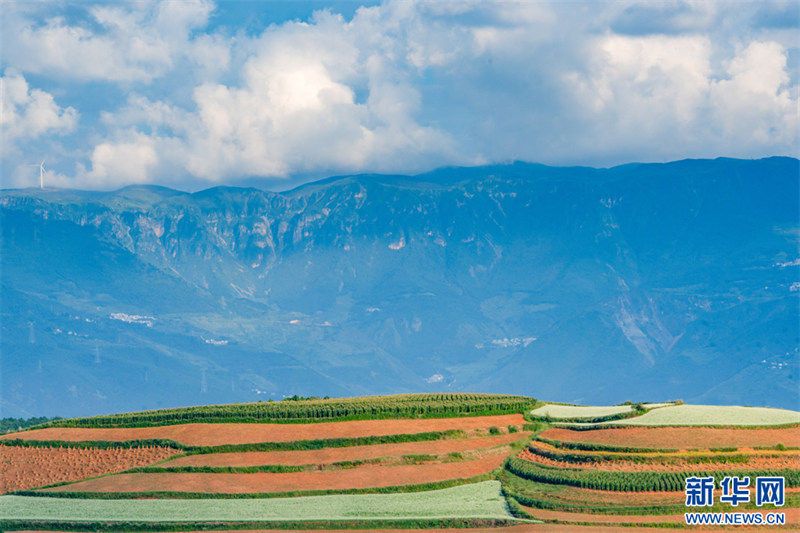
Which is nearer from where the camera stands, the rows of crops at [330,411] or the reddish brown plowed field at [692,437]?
the reddish brown plowed field at [692,437]

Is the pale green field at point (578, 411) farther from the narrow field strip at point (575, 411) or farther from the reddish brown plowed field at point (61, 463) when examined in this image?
the reddish brown plowed field at point (61, 463)

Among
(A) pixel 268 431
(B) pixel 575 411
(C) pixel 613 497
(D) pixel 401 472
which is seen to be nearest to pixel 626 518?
(C) pixel 613 497

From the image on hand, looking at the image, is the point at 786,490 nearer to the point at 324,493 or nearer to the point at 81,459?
the point at 324,493

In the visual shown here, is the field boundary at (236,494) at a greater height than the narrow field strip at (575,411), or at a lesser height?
lesser

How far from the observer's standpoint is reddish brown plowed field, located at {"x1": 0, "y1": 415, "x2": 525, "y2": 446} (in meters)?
112

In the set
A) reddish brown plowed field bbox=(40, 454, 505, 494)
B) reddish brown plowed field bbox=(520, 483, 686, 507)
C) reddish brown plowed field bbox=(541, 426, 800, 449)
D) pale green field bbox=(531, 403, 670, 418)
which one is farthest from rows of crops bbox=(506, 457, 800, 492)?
pale green field bbox=(531, 403, 670, 418)

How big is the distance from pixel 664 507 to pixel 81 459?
2339 inches

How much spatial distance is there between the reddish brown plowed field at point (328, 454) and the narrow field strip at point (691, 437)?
40.8ft

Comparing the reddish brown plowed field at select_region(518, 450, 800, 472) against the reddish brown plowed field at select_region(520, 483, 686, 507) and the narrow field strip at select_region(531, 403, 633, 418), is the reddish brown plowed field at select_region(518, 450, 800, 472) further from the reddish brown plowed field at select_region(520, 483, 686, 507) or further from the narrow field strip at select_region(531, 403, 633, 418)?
the narrow field strip at select_region(531, 403, 633, 418)

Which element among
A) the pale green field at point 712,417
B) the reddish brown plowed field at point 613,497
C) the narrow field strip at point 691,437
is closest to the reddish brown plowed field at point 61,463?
the reddish brown plowed field at point 613,497

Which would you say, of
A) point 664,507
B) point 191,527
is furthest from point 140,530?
point 664,507

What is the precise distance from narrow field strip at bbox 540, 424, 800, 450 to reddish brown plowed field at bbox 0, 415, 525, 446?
13.9 metres

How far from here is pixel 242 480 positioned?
102 m

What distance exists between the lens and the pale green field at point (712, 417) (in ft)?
346
